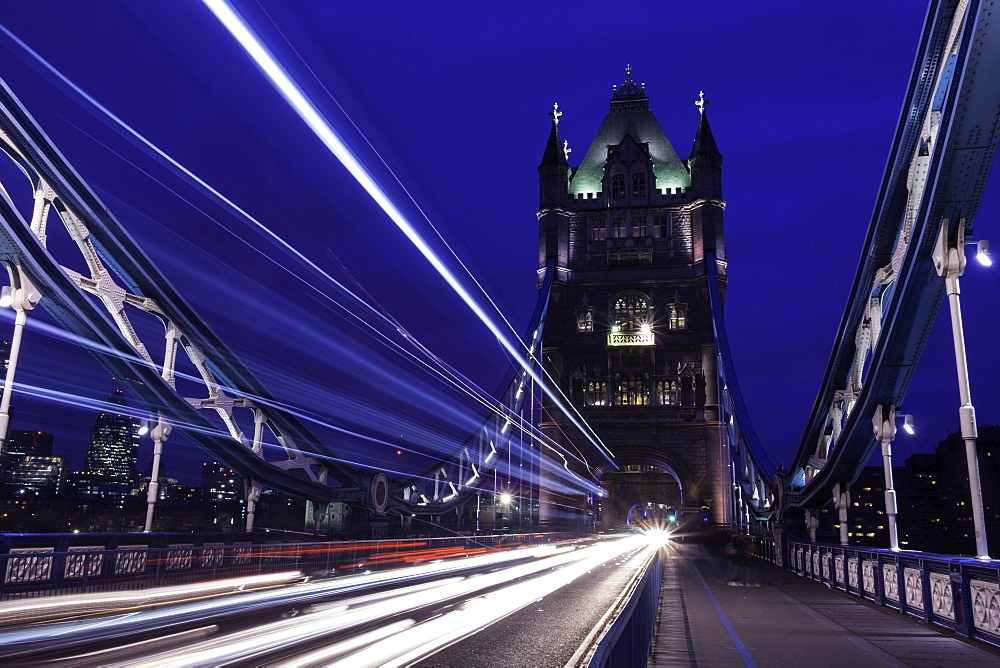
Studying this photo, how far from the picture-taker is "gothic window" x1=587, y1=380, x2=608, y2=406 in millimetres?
56219

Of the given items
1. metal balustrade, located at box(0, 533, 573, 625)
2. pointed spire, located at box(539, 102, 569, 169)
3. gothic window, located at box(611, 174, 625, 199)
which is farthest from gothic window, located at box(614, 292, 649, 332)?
metal balustrade, located at box(0, 533, 573, 625)

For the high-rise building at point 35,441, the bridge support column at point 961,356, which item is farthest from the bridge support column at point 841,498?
the high-rise building at point 35,441

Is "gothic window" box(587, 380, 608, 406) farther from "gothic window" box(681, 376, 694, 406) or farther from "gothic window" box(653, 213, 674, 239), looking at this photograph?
"gothic window" box(653, 213, 674, 239)

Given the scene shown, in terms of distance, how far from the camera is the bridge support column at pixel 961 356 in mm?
11570

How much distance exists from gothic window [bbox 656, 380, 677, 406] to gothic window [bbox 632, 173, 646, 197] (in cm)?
1585

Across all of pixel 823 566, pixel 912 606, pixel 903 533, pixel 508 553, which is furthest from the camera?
pixel 903 533

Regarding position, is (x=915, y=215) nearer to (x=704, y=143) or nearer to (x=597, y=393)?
(x=597, y=393)

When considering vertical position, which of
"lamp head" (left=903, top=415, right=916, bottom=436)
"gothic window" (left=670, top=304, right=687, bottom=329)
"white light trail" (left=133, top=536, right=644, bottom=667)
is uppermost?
"gothic window" (left=670, top=304, right=687, bottom=329)

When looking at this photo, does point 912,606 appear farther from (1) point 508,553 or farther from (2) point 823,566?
(1) point 508,553

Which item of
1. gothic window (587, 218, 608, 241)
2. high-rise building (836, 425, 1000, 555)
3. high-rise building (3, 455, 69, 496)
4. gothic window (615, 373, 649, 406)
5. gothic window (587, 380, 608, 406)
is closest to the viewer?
gothic window (587, 380, 608, 406)

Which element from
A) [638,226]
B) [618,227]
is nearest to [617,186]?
[618,227]

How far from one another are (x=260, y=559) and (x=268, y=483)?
997cm

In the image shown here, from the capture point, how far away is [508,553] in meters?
29.3

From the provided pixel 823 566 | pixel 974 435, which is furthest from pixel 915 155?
pixel 823 566
